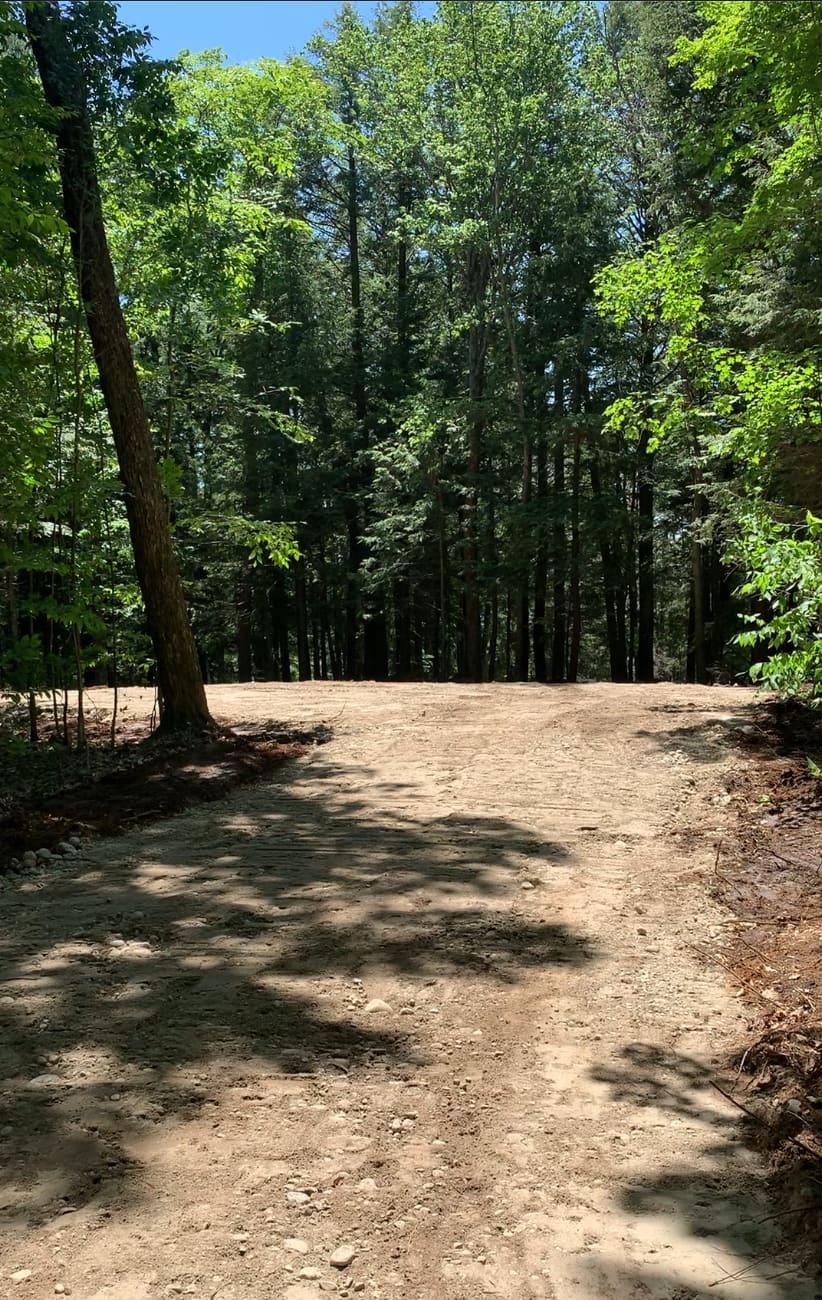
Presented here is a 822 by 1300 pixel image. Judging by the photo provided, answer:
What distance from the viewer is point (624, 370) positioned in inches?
854

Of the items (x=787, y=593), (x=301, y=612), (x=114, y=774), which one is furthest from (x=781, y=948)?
(x=301, y=612)

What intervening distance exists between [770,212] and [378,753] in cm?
637

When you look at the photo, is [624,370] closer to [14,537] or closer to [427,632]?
[427,632]

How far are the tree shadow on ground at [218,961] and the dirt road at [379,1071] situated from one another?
13 millimetres

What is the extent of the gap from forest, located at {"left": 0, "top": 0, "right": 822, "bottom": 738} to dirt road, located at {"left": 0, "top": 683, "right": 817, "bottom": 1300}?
2.25 metres

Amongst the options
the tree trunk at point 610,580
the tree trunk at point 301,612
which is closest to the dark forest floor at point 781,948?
the tree trunk at point 610,580

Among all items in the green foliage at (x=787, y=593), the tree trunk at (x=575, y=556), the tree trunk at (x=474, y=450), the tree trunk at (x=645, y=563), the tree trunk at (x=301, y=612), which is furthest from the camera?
the tree trunk at (x=301, y=612)

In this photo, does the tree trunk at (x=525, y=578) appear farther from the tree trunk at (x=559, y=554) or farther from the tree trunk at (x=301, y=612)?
the tree trunk at (x=301, y=612)

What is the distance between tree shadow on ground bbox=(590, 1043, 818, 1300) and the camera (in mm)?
1930

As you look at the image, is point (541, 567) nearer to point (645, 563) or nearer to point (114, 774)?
point (645, 563)

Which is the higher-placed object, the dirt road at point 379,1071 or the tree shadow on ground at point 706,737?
the tree shadow on ground at point 706,737

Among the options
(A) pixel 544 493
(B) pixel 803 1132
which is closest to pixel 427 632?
(A) pixel 544 493

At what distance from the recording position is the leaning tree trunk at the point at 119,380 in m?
7.60

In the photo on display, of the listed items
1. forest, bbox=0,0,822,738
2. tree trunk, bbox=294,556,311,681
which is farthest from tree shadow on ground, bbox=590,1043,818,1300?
tree trunk, bbox=294,556,311,681
